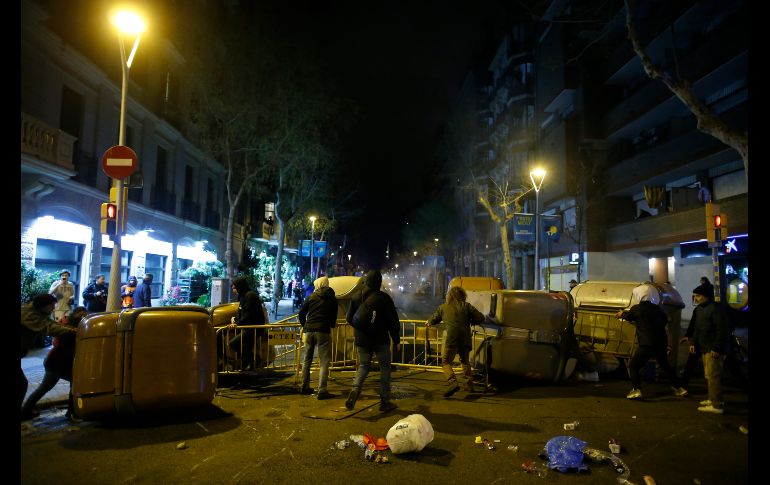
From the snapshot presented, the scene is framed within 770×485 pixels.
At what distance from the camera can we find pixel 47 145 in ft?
37.0

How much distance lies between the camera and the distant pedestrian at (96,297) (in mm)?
9828

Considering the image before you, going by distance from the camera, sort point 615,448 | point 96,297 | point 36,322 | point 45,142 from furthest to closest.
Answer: point 45,142, point 96,297, point 36,322, point 615,448

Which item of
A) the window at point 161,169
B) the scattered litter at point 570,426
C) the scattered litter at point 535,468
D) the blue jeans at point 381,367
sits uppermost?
the window at point 161,169

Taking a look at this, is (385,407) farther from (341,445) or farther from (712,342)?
(712,342)

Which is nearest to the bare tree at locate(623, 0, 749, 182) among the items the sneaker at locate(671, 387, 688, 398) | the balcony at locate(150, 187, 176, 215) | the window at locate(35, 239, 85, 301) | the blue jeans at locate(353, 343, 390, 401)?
the sneaker at locate(671, 387, 688, 398)

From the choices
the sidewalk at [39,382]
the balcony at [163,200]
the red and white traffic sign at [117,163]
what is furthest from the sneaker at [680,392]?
the balcony at [163,200]

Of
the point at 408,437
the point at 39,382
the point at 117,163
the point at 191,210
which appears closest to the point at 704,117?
the point at 408,437

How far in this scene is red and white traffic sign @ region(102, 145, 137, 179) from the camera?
8484mm

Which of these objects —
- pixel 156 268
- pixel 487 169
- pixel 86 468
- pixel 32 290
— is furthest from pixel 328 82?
pixel 487 169

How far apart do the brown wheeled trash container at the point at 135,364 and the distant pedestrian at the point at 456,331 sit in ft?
11.7

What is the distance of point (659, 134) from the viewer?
947 inches

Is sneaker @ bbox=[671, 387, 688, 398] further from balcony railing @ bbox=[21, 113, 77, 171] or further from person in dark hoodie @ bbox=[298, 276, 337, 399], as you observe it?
balcony railing @ bbox=[21, 113, 77, 171]

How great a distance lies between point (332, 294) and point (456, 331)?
6.67ft

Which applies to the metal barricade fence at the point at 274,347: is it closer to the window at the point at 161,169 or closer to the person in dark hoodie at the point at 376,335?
the person in dark hoodie at the point at 376,335
